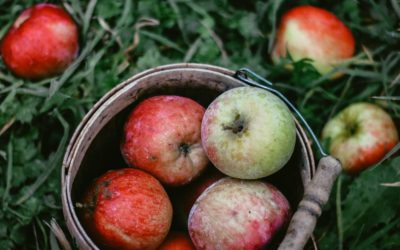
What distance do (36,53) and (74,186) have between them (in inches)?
30.5

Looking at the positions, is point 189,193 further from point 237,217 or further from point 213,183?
point 237,217

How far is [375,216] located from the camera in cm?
184

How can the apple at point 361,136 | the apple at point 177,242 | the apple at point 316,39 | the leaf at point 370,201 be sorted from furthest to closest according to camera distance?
the apple at point 316,39 < the apple at point 361,136 < the leaf at point 370,201 < the apple at point 177,242

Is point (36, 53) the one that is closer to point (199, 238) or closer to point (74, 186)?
point (74, 186)

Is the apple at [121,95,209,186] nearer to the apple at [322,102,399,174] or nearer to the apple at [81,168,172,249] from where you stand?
the apple at [81,168,172,249]

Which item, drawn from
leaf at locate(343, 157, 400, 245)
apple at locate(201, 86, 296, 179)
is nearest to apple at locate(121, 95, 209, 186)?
apple at locate(201, 86, 296, 179)

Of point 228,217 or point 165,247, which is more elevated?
point 228,217

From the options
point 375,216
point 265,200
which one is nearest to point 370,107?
point 375,216

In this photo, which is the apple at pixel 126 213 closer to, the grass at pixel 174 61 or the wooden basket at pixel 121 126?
the wooden basket at pixel 121 126

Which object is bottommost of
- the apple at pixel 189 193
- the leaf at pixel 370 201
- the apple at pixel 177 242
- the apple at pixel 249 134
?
the leaf at pixel 370 201

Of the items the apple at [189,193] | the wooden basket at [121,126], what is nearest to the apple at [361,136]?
the wooden basket at [121,126]

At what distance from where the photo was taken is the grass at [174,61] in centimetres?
186

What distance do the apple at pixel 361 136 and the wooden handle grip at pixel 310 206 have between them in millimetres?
610

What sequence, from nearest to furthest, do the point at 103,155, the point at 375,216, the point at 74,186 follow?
the point at 74,186
the point at 103,155
the point at 375,216
